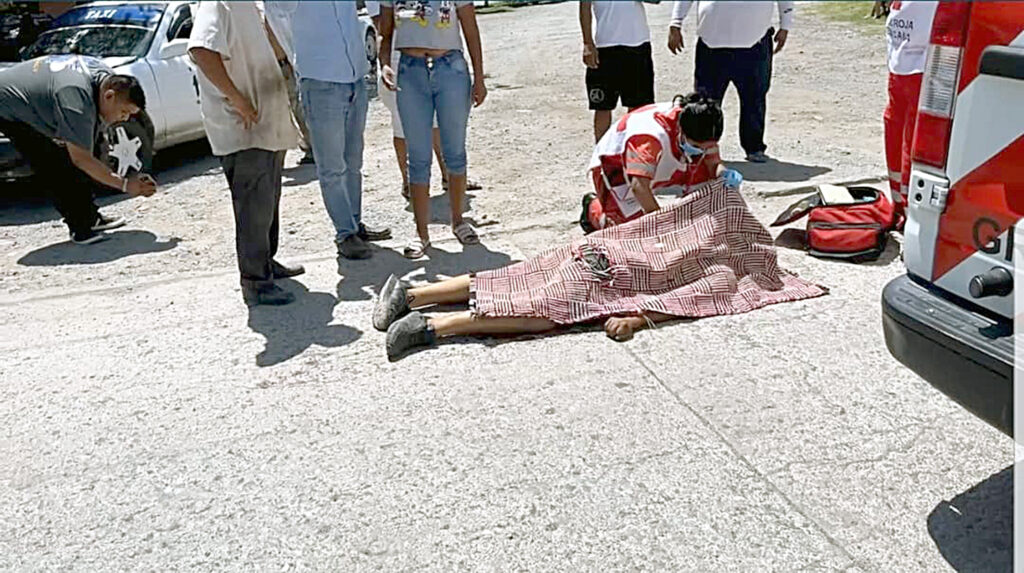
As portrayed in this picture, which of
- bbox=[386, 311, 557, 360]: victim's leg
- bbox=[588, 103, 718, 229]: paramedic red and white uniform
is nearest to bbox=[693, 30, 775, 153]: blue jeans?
bbox=[588, 103, 718, 229]: paramedic red and white uniform

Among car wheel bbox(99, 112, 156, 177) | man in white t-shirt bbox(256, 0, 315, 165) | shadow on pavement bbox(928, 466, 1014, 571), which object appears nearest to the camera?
shadow on pavement bbox(928, 466, 1014, 571)

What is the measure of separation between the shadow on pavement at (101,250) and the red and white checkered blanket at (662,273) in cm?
250

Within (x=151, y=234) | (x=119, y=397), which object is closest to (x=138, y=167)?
(x=151, y=234)

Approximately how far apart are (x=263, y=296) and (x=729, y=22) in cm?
403

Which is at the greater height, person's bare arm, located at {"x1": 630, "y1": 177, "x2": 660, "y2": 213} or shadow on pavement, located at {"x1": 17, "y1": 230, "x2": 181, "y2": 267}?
person's bare arm, located at {"x1": 630, "y1": 177, "x2": 660, "y2": 213}

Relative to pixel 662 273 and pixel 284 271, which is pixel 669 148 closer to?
pixel 662 273

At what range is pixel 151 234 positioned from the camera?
5.86 metres

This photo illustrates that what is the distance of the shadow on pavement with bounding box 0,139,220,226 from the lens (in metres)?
6.52

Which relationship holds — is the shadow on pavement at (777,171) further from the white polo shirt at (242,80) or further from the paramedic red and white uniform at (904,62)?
the white polo shirt at (242,80)

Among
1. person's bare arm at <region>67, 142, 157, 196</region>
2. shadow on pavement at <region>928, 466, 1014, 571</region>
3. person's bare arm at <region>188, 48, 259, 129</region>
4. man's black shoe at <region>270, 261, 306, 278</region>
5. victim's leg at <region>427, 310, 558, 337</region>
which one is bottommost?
man's black shoe at <region>270, 261, 306, 278</region>

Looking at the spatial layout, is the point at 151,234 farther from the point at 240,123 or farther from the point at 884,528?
the point at 884,528

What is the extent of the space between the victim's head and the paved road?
0.91 meters

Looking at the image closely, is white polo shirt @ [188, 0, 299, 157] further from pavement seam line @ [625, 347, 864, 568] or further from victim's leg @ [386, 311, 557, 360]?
pavement seam line @ [625, 347, 864, 568]

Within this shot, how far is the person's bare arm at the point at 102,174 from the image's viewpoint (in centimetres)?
455
